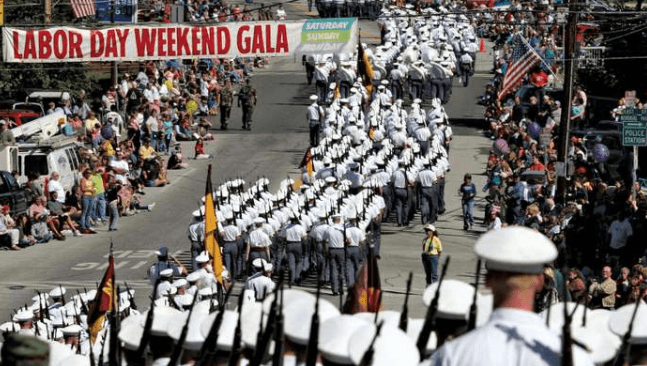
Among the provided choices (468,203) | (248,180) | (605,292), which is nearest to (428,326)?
(605,292)

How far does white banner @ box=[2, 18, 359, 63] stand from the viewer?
105 ft

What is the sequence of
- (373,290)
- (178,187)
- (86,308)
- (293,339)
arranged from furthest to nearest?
Result: 1. (178,187)
2. (86,308)
3. (373,290)
4. (293,339)

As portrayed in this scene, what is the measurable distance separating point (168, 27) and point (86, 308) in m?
15.4

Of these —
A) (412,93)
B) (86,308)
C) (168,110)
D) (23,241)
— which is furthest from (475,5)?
(86,308)

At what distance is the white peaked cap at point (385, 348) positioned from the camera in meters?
6.73

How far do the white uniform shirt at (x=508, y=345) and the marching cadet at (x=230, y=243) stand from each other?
19.7m

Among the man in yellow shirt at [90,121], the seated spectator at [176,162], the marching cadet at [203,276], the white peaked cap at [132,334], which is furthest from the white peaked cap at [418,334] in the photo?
the seated spectator at [176,162]

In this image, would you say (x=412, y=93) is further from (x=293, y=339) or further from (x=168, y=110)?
(x=293, y=339)

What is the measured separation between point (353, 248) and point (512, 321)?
19.3 meters

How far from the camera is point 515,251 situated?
5.41 meters

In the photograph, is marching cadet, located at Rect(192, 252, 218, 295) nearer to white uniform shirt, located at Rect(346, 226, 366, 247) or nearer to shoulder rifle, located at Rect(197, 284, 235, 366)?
white uniform shirt, located at Rect(346, 226, 366, 247)

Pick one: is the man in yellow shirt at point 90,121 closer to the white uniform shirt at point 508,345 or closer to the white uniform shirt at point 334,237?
the white uniform shirt at point 334,237

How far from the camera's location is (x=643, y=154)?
32.2 m

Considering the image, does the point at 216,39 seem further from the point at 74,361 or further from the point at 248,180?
the point at 74,361
